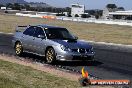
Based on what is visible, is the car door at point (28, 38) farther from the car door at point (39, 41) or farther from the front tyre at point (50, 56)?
the front tyre at point (50, 56)

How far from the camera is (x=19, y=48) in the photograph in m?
18.5

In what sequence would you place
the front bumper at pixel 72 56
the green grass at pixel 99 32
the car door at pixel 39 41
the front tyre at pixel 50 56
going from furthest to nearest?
the green grass at pixel 99 32, the car door at pixel 39 41, the front tyre at pixel 50 56, the front bumper at pixel 72 56

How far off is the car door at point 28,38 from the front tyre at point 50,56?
1.53m

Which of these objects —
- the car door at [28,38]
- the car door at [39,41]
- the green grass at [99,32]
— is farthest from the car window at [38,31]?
the green grass at [99,32]

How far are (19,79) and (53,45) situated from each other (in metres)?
4.87

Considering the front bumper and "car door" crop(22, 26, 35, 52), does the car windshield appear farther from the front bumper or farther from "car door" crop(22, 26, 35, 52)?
the front bumper

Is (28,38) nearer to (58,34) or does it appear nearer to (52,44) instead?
(58,34)

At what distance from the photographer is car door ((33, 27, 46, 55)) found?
16.9m

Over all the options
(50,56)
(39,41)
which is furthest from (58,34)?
(50,56)

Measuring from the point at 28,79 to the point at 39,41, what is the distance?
5.79 m

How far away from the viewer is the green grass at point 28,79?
10.6 m

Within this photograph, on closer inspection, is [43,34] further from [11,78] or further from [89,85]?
[89,85]

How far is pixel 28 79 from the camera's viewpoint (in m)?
11.5

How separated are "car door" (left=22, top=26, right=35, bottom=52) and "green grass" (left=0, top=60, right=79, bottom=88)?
13.4 feet
